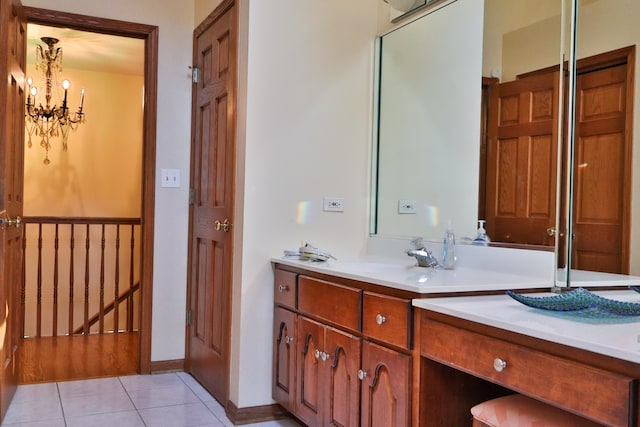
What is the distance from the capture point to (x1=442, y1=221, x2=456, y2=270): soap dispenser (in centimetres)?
232

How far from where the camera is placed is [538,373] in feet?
4.23

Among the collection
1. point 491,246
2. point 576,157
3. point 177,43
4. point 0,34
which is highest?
point 177,43

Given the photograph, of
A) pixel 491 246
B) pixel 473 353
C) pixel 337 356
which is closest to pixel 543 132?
pixel 491 246

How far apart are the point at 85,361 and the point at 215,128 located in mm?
1800

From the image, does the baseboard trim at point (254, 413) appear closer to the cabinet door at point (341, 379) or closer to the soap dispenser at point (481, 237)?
the cabinet door at point (341, 379)

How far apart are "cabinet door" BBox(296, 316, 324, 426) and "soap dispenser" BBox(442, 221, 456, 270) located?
0.57 metres

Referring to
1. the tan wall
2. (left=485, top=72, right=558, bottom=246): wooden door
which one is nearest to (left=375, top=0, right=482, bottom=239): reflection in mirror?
(left=485, top=72, right=558, bottom=246): wooden door

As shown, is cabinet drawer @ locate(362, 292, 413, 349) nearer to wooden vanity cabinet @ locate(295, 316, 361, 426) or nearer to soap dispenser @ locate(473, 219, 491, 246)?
wooden vanity cabinet @ locate(295, 316, 361, 426)

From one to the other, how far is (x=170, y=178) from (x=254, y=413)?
1554 millimetres

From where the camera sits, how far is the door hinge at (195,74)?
3.47 metres

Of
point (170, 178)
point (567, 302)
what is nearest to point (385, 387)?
point (567, 302)

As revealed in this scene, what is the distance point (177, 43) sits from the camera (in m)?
3.54

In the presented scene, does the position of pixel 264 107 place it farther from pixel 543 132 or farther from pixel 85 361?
pixel 85 361

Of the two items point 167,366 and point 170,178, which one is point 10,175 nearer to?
point 170,178
